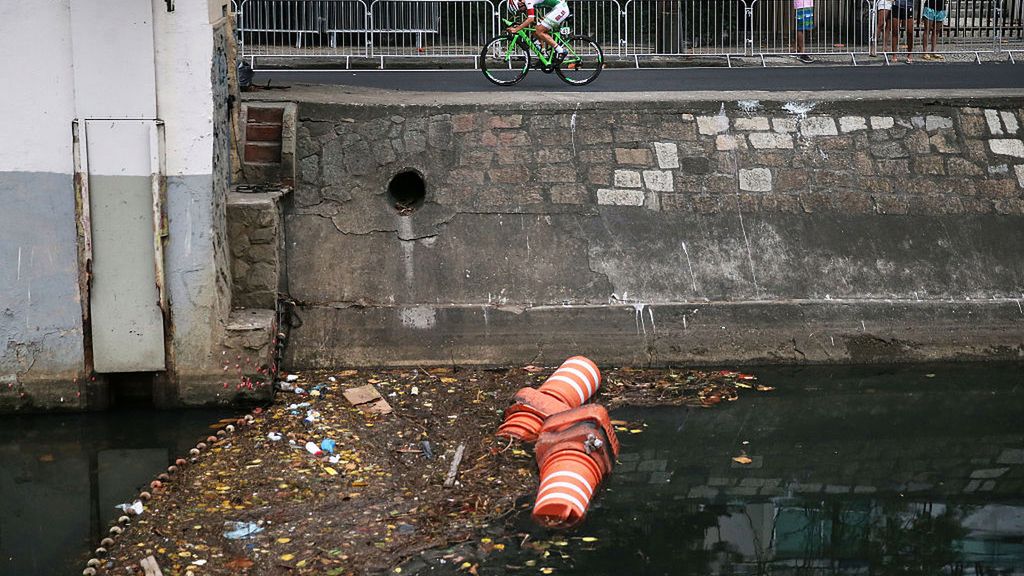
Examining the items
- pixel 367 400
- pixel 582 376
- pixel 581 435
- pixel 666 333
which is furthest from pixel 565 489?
pixel 666 333

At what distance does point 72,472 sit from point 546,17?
995 cm

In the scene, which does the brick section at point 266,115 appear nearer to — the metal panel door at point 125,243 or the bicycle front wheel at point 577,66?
the metal panel door at point 125,243

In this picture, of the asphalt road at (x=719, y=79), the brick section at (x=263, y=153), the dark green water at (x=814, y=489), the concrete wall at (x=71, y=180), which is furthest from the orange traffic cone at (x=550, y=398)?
the asphalt road at (x=719, y=79)

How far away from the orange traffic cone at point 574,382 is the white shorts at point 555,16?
24.5 feet

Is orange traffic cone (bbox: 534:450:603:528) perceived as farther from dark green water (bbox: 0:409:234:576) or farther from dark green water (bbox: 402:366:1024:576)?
dark green water (bbox: 0:409:234:576)

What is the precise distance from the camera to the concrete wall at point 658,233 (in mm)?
11352

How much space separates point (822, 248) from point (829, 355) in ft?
3.68

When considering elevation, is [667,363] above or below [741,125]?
below

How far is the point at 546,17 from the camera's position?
55.0 ft

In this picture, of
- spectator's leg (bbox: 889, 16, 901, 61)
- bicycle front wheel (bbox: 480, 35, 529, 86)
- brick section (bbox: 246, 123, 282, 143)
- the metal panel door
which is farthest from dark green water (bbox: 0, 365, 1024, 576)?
spectator's leg (bbox: 889, 16, 901, 61)

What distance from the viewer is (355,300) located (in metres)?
11.3

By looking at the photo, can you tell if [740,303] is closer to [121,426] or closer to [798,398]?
[798,398]

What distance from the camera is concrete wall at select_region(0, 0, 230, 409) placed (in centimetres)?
972

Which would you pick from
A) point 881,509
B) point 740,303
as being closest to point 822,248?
point 740,303
